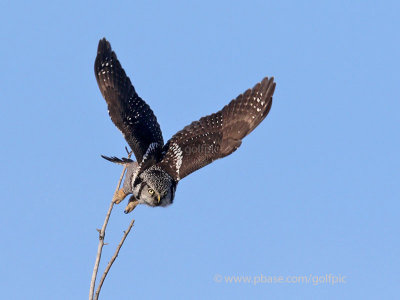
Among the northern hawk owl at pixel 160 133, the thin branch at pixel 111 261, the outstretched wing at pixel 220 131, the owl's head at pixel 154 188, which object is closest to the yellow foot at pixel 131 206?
the northern hawk owl at pixel 160 133

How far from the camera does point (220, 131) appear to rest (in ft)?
45.4

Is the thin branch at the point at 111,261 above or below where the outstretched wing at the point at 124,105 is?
below

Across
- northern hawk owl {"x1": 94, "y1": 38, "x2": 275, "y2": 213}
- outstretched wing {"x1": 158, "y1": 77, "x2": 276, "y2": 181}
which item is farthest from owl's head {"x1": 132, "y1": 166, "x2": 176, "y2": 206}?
outstretched wing {"x1": 158, "y1": 77, "x2": 276, "y2": 181}

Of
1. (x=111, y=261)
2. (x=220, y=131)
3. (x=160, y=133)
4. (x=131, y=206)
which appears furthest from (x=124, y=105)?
(x=111, y=261)

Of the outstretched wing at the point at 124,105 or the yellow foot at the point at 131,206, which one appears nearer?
the yellow foot at the point at 131,206

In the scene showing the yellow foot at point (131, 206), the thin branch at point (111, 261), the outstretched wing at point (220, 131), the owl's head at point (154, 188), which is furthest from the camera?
the outstretched wing at point (220, 131)

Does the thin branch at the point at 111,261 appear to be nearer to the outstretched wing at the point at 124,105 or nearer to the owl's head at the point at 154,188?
the owl's head at the point at 154,188

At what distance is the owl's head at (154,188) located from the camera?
12281 mm

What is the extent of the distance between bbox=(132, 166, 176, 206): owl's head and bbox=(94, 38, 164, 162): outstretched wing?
61 centimetres

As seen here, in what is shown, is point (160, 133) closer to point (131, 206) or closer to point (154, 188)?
point (131, 206)

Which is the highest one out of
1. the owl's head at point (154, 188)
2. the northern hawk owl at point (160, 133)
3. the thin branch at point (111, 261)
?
the northern hawk owl at point (160, 133)

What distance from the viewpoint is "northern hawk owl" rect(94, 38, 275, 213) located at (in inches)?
504

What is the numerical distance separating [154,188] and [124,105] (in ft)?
8.01

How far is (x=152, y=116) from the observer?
14031 millimetres
